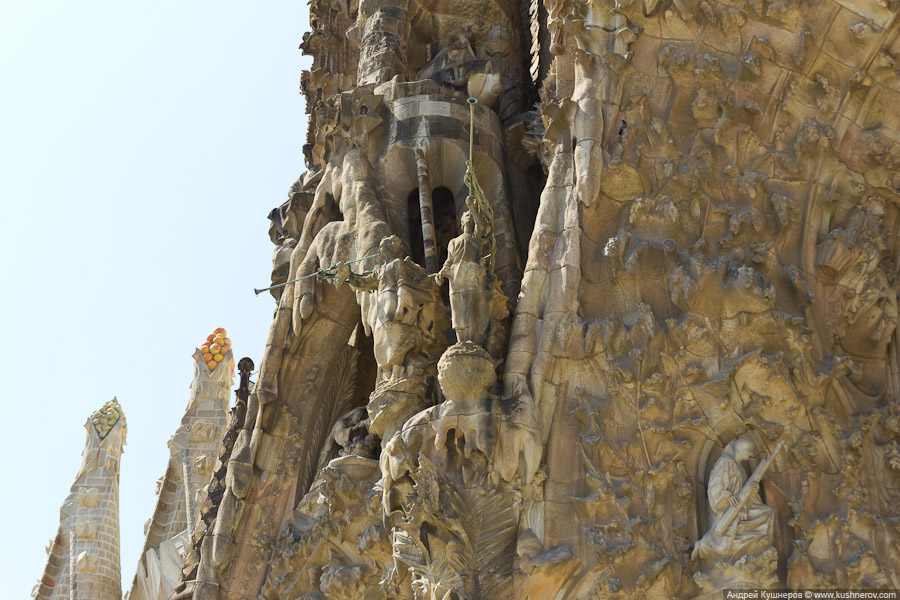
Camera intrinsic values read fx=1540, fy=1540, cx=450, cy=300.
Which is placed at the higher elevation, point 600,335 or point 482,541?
point 600,335

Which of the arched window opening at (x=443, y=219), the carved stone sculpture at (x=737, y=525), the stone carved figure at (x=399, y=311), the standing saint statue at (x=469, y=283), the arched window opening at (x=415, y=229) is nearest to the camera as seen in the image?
the carved stone sculpture at (x=737, y=525)

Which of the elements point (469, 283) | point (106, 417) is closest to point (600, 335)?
point (469, 283)

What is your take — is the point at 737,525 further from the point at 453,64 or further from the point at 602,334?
the point at 453,64

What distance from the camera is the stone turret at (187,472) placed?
15914 mm

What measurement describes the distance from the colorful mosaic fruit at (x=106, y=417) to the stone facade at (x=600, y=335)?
15.4ft

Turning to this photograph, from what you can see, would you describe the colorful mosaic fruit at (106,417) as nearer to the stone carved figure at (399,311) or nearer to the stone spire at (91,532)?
the stone spire at (91,532)

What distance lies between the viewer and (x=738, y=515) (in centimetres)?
1052

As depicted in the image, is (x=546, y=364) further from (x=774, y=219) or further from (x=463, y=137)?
(x=463, y=137)

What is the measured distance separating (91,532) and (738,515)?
8.85 metres

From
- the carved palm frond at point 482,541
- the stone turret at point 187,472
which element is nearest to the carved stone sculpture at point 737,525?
the carved palm frond at point 482,541

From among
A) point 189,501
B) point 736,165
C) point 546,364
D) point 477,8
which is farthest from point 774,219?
point 189,501

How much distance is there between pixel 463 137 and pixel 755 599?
204 inches

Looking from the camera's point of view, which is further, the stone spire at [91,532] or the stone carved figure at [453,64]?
the stone spire at [91,532]

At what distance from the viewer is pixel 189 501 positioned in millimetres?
16719
